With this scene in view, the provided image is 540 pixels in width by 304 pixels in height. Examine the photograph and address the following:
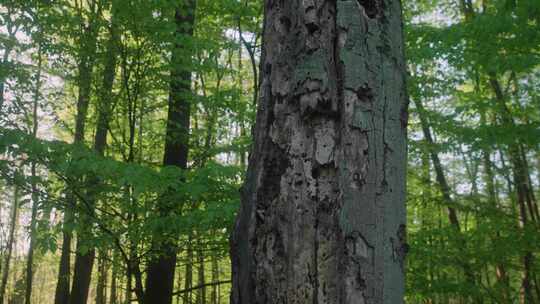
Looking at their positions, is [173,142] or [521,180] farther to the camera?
[521,180]

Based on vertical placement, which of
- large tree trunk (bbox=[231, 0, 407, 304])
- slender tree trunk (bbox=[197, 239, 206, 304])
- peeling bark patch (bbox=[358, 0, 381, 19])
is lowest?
slender tree trunk (bbox=[197, 239, 206, 304])

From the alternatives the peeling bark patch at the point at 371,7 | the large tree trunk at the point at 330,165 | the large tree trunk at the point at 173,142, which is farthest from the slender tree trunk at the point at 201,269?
the peeling bark patch at the point at 371,7

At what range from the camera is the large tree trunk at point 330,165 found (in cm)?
106

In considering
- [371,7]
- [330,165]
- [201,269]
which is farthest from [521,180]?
[330,165]

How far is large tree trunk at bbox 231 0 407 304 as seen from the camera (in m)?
1.06

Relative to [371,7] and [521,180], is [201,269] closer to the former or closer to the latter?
[521,180]

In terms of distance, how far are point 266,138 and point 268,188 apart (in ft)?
0.46

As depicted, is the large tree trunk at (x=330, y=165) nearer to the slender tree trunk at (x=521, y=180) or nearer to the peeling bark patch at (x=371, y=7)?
the peeling bark patch at (x=371, y=7)

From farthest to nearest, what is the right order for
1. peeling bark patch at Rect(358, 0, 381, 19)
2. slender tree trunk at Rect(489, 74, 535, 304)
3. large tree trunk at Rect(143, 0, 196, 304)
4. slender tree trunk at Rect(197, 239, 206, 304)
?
slender tree trunk at Rect(489, 74, 535, 304) < large tree trunk at Rect(143, 0, 196, 304) < slender tree trunk at Rect(197, 239, 206, 304) < peeling bark patch at Rect(358, 0, 381, 19)

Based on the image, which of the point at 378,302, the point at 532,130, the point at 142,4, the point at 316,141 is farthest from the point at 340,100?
the point at 532,130

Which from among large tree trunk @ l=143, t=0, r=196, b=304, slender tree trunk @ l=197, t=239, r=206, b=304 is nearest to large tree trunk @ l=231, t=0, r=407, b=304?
slender tree trunk @ l=197, t=239, r=206, b=304

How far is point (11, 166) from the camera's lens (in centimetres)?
462

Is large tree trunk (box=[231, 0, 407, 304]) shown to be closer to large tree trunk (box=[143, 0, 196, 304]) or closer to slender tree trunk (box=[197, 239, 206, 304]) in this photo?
slender tree trunk (box=[197, 239, 206, 304])

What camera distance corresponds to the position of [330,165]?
3.59 ft
